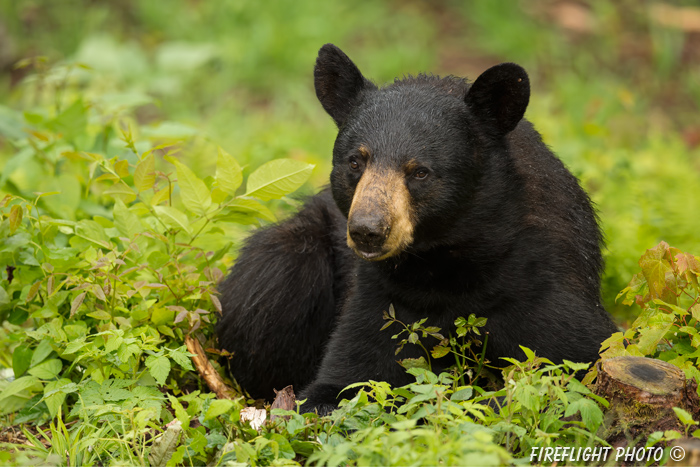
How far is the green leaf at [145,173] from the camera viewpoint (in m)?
4.20

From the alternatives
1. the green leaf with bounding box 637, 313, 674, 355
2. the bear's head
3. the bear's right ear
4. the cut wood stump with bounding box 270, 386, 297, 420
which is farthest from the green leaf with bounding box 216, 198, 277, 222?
the green leaf with bounding box 637, 313, 674, 355

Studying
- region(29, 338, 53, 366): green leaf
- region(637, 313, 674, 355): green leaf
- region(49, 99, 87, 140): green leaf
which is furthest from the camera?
region(49, 99, 87, 140): green leaf

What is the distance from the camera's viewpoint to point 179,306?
405 centimetres

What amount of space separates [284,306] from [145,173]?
1179 millimetres

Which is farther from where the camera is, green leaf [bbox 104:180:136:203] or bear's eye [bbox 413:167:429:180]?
green leaf [bbox 104:180:136:203]

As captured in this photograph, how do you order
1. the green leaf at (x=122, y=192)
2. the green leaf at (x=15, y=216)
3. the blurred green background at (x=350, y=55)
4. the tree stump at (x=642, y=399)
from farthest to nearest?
the blurred green background at (x=350, y=55)
the green leaf at (x=122, y=192)
the green leaf at (x=15, y=216)
the tree stump at (x=642, y=399)

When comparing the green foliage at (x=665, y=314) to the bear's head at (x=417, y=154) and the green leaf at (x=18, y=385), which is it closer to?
the bear's head at (x=417, y=154)

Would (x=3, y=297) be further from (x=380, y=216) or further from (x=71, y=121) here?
(x=380, y=216)

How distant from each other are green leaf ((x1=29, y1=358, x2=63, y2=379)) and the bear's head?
164 cm

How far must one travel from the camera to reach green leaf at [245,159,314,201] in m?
4.16

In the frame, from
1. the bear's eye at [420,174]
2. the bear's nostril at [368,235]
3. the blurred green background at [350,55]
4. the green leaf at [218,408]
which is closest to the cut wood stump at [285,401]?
the green leaf at [218,408]

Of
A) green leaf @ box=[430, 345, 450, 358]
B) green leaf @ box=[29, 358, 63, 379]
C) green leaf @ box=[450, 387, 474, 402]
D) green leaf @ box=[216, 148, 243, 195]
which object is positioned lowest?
green leaf @ box=[29, 358, 63, 379]

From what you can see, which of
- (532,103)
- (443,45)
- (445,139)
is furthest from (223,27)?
(445,139)

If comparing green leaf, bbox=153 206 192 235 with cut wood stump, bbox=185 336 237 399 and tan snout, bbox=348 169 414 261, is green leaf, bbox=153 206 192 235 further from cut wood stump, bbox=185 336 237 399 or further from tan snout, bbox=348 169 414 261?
tan snout, bbox=348 169 414 261
